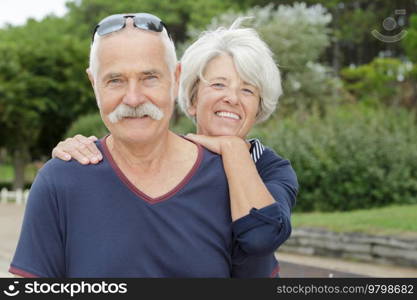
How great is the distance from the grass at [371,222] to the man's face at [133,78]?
801 centimetres

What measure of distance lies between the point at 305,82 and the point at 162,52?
2275 cm

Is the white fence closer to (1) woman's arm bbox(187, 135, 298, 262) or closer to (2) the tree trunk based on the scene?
(2) the tree trunk

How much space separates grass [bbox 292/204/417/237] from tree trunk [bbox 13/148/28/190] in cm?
1839

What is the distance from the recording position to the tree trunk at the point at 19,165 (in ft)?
92.4

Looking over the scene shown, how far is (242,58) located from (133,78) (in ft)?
2.43

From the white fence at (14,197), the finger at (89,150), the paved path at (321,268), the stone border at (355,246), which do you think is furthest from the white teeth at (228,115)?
the white fence at (14,197)

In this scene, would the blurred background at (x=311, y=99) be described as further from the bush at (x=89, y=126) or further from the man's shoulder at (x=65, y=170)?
the man's shoulder at (x=65, y=170)

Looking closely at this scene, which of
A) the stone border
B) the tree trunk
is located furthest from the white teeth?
the tree trunk

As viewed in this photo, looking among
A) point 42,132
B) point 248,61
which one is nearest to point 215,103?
point 248,61

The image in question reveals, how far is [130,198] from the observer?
1950 mm

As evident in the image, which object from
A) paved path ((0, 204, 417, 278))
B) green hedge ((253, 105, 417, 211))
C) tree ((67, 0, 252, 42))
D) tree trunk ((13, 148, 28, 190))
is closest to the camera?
paved path ((0, 204, 417, 278))

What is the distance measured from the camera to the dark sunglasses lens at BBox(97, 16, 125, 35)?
199 centimetres

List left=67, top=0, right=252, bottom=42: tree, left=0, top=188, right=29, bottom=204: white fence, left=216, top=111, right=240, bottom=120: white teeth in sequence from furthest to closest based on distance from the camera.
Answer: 1. left=67, top=0, right=252, bottom=42: tree
2. left=0, top=188, right=29, bottom=204: white fence
3. left=216, top=111, right=240, bottom=120: white teeth

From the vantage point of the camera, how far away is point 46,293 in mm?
2014
